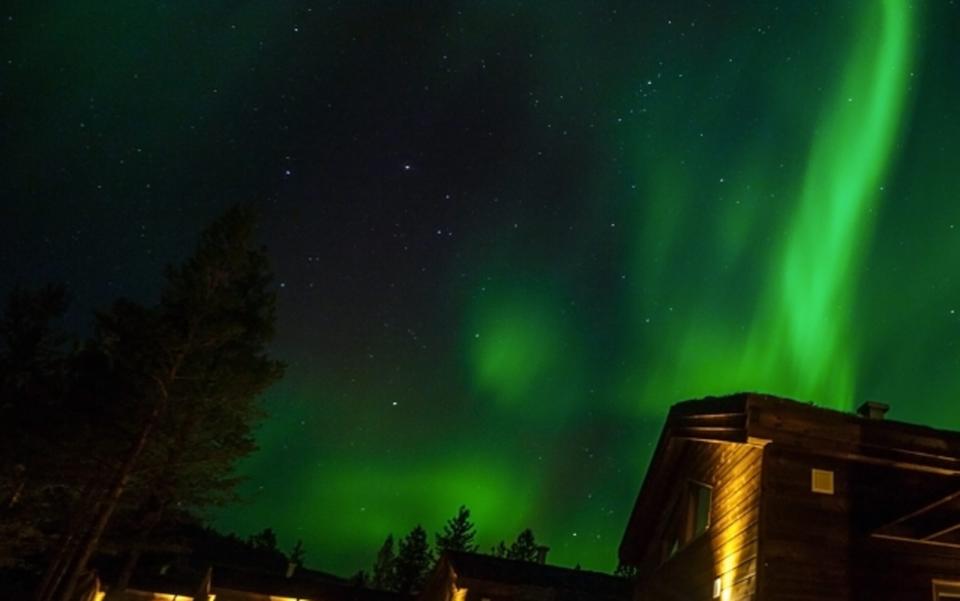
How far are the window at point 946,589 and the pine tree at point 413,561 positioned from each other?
78.3 metres

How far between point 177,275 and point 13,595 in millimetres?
27554

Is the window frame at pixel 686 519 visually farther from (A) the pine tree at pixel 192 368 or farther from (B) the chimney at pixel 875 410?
(A) the pine tree at pixel 192 368

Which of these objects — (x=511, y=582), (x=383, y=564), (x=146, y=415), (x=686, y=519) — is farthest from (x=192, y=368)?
(x=383, y=564)

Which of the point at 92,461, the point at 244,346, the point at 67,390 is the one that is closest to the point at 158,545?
the point at 92,461

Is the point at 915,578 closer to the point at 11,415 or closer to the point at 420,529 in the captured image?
the point at 11,415

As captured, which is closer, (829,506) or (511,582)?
(829,506)

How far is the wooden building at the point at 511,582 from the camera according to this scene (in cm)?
2500

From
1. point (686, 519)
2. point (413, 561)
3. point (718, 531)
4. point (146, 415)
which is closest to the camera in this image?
point (718, 531)

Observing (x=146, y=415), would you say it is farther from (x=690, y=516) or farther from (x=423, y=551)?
(x=423, y=551)

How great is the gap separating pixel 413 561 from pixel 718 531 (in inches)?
3075

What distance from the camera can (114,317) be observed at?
25.0 meters

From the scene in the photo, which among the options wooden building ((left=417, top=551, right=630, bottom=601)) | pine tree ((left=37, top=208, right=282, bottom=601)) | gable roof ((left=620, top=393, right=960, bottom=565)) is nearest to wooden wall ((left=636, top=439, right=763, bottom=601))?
gable roof ((left=620, top=393, right=960, bottom=565))

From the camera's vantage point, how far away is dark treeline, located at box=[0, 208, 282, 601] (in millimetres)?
23656

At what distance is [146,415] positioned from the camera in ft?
75.0
